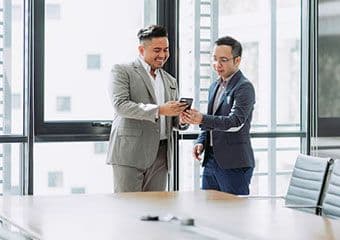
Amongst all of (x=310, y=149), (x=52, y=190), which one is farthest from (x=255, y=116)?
(x=52, y=190)

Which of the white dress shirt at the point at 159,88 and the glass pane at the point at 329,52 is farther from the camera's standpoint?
A: the glass pane at the point at 329,52

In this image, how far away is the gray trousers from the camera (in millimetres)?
4473

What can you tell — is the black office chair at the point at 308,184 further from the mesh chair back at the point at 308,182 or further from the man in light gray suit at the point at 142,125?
the man in light gray suit at the point at 142,125

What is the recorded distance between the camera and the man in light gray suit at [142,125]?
4.45m

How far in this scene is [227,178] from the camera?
15.1 ft

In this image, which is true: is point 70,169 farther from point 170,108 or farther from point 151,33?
point 151,33

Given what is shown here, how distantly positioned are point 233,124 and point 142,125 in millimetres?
615

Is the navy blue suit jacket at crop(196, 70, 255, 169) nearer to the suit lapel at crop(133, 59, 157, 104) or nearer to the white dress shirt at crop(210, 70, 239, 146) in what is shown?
the white dress shirt at crop(210, 70, 239, 146)

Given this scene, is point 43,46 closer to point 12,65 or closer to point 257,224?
point 12,65

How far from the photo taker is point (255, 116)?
19.7 ft

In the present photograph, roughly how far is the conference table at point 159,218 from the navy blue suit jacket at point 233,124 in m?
0.90

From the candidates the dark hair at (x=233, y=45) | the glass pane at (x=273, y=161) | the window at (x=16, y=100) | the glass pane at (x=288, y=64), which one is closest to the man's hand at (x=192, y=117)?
the dark hair at (x=233, y=45)

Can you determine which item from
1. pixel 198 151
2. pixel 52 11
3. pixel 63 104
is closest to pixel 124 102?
pixel 198 151

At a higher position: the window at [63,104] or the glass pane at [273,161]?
the window at [63,104]
